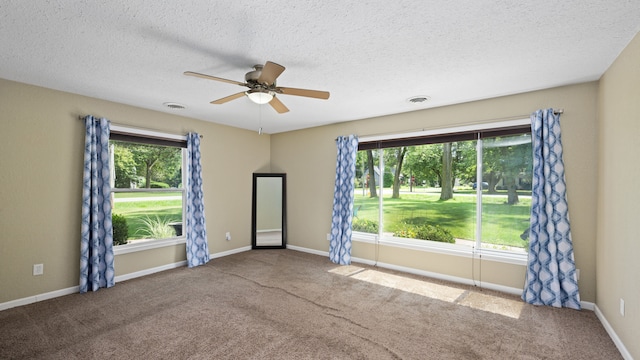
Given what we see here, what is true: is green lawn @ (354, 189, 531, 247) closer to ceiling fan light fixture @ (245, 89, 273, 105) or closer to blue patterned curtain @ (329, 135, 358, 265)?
blue patterned curtain @ (329, 135, 358, 265)

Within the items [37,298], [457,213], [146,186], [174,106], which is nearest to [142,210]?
[146,186]

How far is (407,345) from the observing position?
2379 millimetres

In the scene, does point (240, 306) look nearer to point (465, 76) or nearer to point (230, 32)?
point (230, 32)

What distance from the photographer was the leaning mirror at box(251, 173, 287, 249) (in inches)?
224

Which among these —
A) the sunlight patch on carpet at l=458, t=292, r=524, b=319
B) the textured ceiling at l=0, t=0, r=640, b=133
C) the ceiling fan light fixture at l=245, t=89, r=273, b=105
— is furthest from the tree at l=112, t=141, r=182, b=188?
the sunlight patch on carpet at l=458, t=292, r=524, b=319

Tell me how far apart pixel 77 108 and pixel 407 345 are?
14.9 feet

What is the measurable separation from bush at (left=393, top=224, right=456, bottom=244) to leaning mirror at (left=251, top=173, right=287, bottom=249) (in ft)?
7.74

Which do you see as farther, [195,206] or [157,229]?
[195,206]

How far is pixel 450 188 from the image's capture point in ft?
13.3

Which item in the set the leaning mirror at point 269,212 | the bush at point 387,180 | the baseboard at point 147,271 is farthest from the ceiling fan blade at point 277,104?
the baseboard at point 147,271

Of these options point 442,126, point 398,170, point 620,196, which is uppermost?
point 442,126

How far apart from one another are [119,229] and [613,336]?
5621 millimetres

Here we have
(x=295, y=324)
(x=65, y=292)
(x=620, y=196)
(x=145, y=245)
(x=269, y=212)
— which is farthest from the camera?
(x=269, y=212)

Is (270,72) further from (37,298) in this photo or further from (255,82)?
(37,298)
